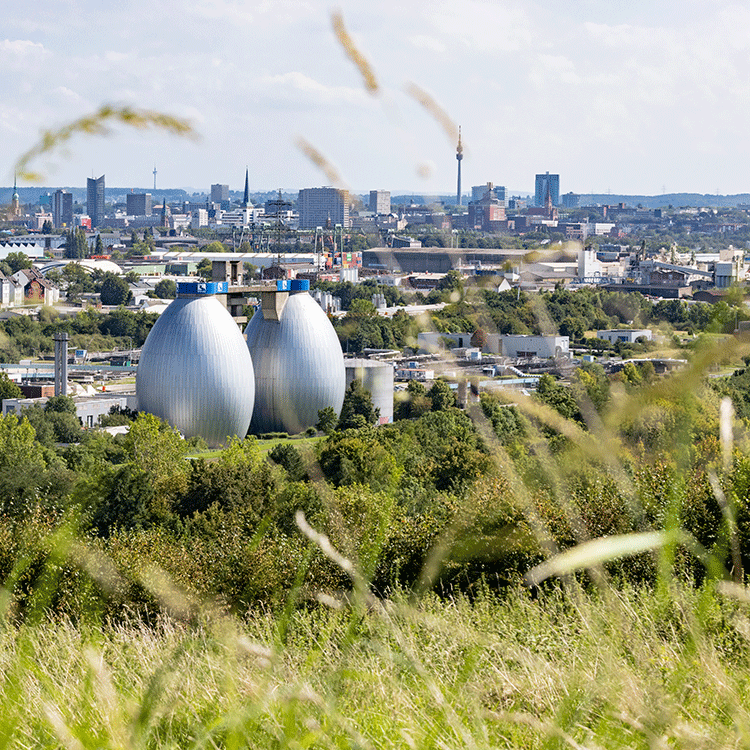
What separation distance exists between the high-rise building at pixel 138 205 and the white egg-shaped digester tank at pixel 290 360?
2385 inches

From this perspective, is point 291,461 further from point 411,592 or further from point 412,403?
point 411,592

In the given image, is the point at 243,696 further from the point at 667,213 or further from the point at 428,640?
the point at 667,213

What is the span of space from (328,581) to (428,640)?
82.4 inches

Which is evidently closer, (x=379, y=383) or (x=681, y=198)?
(x=681, y=198)

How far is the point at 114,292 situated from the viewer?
115 feet

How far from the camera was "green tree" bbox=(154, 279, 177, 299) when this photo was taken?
36.6m

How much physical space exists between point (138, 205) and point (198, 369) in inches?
2512

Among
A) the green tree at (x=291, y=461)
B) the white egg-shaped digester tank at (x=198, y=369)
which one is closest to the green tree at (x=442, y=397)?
the white egg-shaped digester tank at (x=198, y=369)

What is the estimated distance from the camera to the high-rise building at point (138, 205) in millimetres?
75562

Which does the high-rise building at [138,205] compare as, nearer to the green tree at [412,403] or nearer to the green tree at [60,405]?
the green tree at [412,403]

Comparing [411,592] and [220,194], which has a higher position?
[220,194]

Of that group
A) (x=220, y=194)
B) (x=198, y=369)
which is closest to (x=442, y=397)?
(x=198, y=369)

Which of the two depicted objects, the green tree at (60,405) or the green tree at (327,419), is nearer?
the green tree at (327,419)

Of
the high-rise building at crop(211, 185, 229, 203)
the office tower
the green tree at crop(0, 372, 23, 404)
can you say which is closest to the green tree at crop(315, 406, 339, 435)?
the office tower
